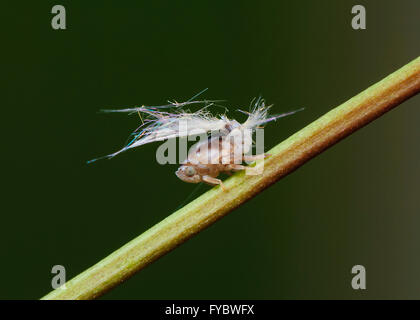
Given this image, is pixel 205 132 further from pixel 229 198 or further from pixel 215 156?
pixel 229 198

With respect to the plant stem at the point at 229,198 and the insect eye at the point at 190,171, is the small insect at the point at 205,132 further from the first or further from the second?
the plant stem at the point at 229,198

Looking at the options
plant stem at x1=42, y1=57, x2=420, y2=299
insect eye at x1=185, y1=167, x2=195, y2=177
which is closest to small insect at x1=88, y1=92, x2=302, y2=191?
insect eye at x1=185, y1=167, x2=195, y2=177

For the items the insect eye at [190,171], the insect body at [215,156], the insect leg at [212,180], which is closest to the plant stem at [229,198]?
the insect leg at [212,180]

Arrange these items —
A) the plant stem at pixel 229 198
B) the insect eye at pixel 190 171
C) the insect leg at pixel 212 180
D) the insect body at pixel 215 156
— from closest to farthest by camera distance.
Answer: the plant stem at pixel 229 198
the insect leg at pixel 212 180
the insect body at pixel 215 156
the insect eye at pixel 190 171

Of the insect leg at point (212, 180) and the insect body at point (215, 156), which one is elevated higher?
the insect body at point (215, 156)

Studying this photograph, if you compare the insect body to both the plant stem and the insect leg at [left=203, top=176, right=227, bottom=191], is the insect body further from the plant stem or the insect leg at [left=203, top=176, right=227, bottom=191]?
the plant stem

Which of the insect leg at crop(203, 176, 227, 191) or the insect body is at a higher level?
the insect body

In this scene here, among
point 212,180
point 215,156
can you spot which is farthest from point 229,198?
point 215,156

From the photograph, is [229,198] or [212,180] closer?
[229,198]

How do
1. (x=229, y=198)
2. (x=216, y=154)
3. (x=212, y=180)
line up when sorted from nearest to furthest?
(x=229, y=198) < (x=212, y=180) < (x=216, y=154)

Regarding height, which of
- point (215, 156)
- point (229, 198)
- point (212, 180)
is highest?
point (215, 156)
